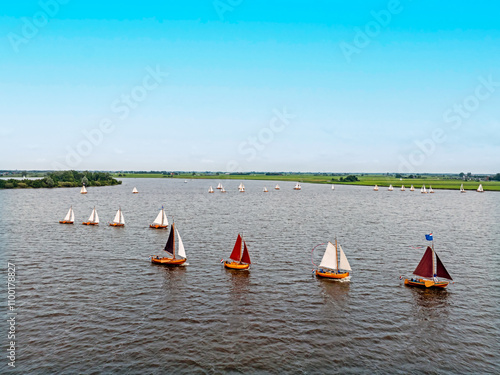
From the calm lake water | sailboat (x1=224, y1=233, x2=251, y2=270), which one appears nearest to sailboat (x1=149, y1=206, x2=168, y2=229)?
the calm lake water

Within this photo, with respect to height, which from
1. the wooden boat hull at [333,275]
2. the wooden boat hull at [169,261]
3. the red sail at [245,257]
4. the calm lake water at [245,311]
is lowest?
the calm lake water at [245,311]

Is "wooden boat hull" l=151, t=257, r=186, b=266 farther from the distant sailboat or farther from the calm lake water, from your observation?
the distant sailboat

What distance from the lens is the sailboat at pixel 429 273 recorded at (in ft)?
157

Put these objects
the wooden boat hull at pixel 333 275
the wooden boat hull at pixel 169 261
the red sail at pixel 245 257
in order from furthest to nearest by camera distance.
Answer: the wooden boat hull at pixel 169 261 → the red sail at pixel 245 257 → the wooden boat hull at pixel 333 275

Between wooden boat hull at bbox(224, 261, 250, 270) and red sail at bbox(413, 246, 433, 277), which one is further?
wooden boat hull at bbox(224, 261, 250, 270)

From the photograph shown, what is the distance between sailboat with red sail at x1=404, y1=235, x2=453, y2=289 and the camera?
47875mm

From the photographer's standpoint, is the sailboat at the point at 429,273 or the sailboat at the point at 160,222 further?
the sailboat at the point at 160,222

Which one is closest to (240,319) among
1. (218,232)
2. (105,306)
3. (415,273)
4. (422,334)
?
(105,306)

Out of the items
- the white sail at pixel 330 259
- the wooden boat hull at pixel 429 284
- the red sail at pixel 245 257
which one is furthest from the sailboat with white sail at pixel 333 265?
the red sail at pixel 245 257

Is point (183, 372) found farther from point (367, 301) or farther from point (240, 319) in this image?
point (367, 301)

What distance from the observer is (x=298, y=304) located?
41562 millimetres

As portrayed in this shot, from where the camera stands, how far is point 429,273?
49188 millimetres

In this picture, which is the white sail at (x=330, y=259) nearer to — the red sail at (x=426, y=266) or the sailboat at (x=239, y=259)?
the red sail at (x=426, y=266)

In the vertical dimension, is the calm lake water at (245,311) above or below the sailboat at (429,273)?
below
